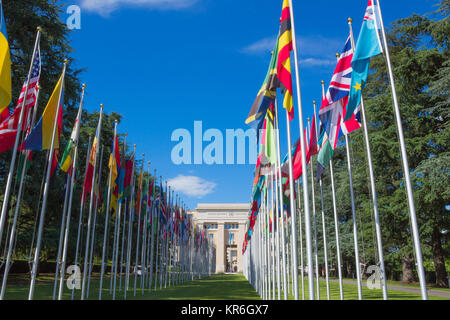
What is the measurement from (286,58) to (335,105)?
280 centimetres

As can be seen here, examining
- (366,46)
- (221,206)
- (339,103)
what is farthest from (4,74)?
(221,206)

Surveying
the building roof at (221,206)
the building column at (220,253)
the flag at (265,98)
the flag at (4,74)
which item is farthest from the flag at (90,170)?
the building roof at (221,206)

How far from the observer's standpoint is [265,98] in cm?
1072

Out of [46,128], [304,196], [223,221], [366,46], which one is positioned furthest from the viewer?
[223,221]

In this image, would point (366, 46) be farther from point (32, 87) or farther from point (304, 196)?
point (32, 87)

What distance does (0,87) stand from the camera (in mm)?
9234

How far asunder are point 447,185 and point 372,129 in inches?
391

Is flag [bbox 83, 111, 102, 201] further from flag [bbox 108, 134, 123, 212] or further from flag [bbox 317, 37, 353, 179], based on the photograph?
flag [bbox 317, 37, 353, 179]

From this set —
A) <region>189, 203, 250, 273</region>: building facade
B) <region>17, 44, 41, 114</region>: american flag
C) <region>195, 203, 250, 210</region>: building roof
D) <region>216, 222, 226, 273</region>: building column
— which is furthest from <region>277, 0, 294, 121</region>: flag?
<region>195, 203, 250, 210</region>: building roof

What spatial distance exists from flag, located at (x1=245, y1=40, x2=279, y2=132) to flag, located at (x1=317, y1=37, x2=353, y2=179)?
5.07 ft

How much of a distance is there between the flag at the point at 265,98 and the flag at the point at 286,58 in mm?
874

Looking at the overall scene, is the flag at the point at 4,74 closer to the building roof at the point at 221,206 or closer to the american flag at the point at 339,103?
the american flag at the point at 339,103

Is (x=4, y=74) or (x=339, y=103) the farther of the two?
(x=339, y=103)

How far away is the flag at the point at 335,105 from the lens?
9539 millimetres
